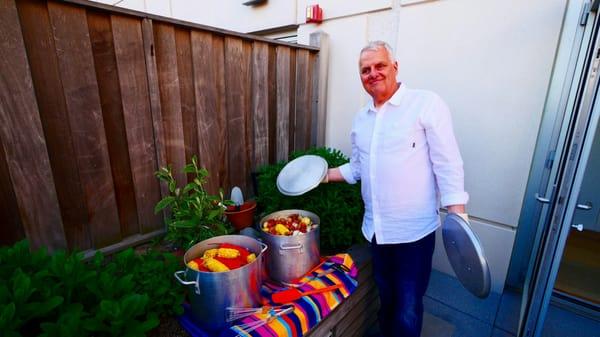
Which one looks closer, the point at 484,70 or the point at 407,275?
the point at 407,275

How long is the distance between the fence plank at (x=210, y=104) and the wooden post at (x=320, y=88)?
3.88 feet

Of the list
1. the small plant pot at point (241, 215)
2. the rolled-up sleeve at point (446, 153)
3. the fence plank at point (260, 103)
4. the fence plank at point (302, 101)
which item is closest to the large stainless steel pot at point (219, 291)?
the small plant pot at point (241, 215)

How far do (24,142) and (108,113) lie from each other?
0.42 metres

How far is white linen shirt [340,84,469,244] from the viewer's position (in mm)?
1523

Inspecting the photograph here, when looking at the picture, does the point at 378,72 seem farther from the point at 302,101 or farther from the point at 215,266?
the point at 302,101

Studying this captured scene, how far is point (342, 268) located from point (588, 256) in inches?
131

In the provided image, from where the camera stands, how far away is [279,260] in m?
1.66

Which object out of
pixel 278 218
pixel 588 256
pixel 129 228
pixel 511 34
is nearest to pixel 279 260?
pixel 278 218

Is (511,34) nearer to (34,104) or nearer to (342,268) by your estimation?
(342,268)

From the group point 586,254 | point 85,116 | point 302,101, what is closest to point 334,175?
point 302,101

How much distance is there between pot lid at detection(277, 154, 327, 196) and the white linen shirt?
36cm

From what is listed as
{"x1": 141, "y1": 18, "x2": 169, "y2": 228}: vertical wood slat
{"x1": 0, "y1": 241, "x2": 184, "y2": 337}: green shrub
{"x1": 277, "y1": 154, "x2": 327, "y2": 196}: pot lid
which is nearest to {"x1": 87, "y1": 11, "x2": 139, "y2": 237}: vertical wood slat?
{"x1": 141, "y1": 18, "x2": 169, "y2": 228}: vertical wood slat

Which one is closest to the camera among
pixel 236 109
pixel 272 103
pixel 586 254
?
pixel 236 109

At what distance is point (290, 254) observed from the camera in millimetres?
1639
